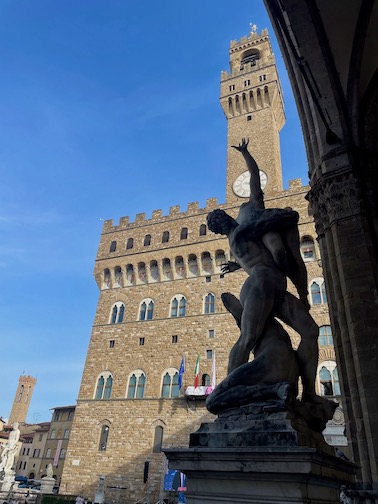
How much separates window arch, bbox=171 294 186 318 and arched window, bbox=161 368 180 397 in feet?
11.4

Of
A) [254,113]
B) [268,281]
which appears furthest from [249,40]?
[268,281]

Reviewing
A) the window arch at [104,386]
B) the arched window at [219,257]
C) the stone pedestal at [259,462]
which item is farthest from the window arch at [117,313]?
the stone pedestal at [259,462]

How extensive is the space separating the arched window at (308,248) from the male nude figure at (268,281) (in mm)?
20197

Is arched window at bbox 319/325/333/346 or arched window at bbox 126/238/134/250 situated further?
arched window at bbox 126/238/134/250

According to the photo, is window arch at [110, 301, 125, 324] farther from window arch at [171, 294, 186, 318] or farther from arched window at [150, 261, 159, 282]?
window arch at [171, 294, 186, 318]

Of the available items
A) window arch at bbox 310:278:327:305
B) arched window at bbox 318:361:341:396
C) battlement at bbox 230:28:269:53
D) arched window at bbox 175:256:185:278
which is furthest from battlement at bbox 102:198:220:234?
battlement at bbox 230:28:269:53

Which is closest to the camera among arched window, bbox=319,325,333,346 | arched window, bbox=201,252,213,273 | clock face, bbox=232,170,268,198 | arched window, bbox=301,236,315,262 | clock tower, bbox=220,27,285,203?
arched window, bbox=319,325,333,346

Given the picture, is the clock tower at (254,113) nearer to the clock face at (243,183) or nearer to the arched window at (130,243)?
the clock face at (243,183)

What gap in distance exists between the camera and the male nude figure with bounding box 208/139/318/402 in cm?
310

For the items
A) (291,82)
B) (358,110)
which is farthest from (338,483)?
(291,82)

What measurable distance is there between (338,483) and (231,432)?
75 centimetres

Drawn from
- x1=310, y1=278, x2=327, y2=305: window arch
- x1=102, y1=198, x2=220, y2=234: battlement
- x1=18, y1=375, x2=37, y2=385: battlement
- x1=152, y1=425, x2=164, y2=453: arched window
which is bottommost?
x1=152, y1=425, x2=164, y2=453: arched window

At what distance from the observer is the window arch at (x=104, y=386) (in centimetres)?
2515

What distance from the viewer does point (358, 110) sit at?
26.1 feet
